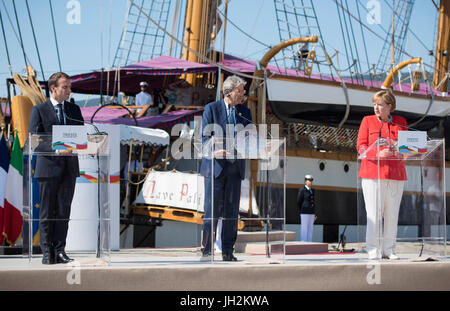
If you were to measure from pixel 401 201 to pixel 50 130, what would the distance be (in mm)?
2613

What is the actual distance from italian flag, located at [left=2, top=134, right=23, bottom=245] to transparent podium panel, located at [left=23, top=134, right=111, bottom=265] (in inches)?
109

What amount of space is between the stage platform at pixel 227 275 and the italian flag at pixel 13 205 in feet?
8.92

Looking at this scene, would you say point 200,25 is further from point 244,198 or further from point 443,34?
point 244,198

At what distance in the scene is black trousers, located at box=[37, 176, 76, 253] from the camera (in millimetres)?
4367

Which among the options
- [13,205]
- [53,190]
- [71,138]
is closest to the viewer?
[71,138]

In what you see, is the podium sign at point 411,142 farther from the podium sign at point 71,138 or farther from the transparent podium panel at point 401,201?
the podium sign at point 71,138

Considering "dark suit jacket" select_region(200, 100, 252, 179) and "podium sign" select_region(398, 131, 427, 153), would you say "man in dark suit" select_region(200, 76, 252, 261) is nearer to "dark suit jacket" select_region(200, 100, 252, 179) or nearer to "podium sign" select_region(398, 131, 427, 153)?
"dark suit jacket" select_region(200, 100, 252, 179)

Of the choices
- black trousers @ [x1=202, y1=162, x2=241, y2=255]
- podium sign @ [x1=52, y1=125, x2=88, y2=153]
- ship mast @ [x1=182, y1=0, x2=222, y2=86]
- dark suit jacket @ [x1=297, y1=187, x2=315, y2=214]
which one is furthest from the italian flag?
ship mast @ [x1=182, y1=0, x2=222, y2=86]

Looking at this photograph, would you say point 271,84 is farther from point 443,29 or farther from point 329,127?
point 443,29

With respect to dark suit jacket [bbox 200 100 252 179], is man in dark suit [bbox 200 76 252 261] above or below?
below

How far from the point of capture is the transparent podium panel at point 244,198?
4.46 meters

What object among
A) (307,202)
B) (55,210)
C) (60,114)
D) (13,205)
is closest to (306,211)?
(307,202)

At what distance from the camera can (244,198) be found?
4625 millimetres

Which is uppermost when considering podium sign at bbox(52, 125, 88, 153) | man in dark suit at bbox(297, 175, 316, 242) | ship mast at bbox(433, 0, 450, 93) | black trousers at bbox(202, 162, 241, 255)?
ship mast at bbox(433, 0, 450, 93)
